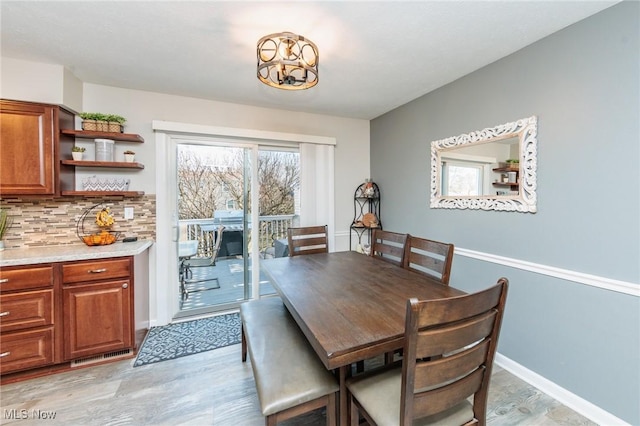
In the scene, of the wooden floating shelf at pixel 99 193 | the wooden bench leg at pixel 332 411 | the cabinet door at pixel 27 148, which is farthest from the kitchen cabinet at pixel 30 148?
the wooden bench leg at pixel 332 411

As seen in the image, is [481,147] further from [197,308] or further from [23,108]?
[23,108]

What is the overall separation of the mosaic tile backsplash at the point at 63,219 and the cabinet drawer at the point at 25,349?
87 cm

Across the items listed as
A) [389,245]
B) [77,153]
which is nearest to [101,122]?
[77,153]

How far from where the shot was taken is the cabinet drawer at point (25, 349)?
1936mm

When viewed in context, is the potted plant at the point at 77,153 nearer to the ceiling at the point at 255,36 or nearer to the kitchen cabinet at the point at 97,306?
the ceiling at the point at 255,36

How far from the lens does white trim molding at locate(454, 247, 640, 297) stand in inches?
60.4

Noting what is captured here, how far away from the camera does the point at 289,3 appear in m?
1.54

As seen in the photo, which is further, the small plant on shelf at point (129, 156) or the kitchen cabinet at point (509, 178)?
the small plant on shelf at point (129, 156)

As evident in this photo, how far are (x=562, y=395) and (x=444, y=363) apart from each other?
5.33ft

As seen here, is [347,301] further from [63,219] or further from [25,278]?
[63,219]

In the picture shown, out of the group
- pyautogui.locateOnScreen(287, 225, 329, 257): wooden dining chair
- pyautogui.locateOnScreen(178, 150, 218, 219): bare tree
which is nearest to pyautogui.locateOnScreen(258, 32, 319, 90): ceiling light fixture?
pyautogui.locateOnScreen(287, 225, 329, 257): wooden dining chair

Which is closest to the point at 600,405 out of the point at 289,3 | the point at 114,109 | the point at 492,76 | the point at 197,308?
the point at 492,76

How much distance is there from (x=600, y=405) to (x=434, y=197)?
1872 millimetres

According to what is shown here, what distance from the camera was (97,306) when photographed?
218 cm
